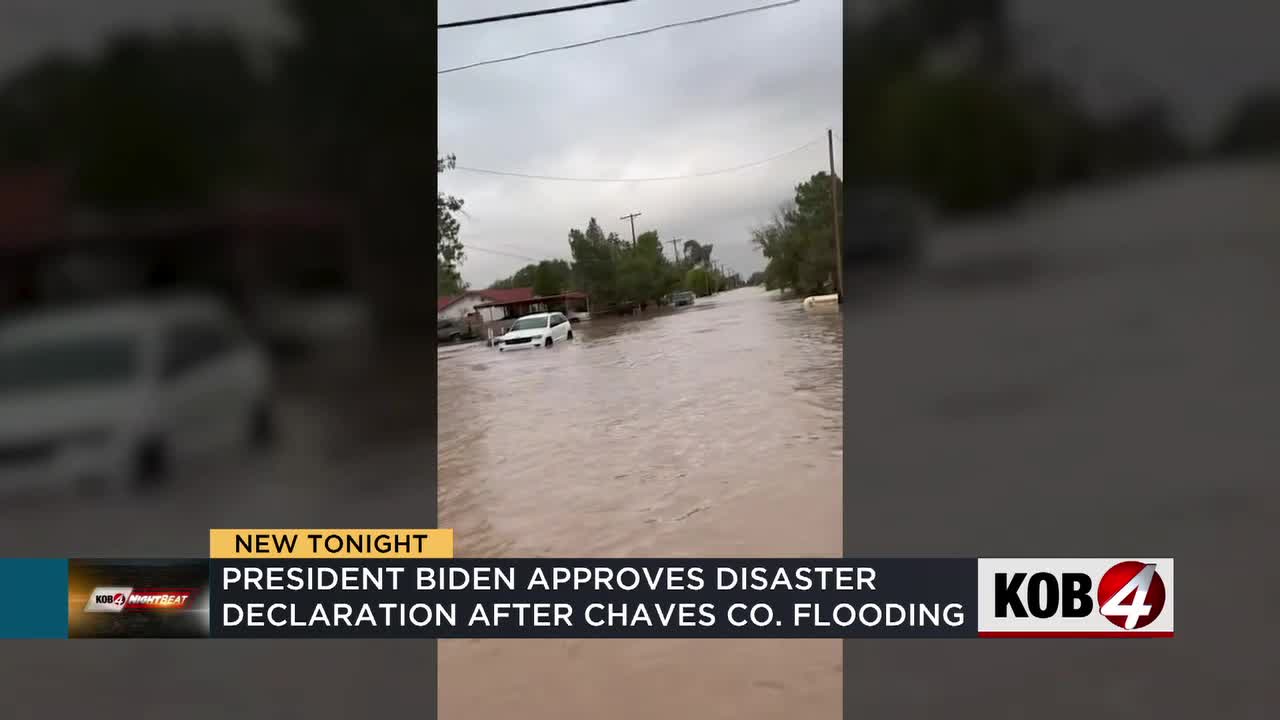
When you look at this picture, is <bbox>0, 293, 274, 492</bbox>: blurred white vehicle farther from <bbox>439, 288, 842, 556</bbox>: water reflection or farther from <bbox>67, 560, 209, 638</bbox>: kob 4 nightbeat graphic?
<bbox>439, 288, 842, 556</bbox>: water reflection

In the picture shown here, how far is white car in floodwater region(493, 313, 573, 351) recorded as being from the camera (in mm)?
15141

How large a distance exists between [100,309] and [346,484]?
3.28 ft

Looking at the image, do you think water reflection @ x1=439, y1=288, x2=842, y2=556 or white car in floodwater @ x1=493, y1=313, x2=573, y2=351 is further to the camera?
white car in floodwater @ x1=493, y1=313, x2=573, y2=351

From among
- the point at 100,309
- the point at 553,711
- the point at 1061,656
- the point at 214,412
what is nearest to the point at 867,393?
the point at 1061,656

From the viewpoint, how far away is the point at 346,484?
262 cm

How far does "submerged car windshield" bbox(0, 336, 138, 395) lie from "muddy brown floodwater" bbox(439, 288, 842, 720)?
4.91 ft

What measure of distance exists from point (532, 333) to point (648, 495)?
37.2ft

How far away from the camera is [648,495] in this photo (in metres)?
4.42

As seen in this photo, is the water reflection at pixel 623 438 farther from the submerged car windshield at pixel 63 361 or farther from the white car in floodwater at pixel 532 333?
the submerged car windshield at pixel 63 361

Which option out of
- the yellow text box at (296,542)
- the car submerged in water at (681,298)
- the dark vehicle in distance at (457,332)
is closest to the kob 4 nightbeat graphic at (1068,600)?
the yellow text box at (296,542)

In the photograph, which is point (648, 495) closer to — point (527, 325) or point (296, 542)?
point (296, 542)

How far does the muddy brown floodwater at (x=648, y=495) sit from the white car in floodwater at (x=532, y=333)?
3.05m

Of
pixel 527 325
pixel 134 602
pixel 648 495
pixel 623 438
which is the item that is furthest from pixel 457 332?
pixel 134 602

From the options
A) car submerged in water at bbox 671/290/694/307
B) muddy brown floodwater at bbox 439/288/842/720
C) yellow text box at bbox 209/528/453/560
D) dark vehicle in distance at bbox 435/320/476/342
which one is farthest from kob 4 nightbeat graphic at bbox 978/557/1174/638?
car submerged in water at bbox 671/290/694/307
